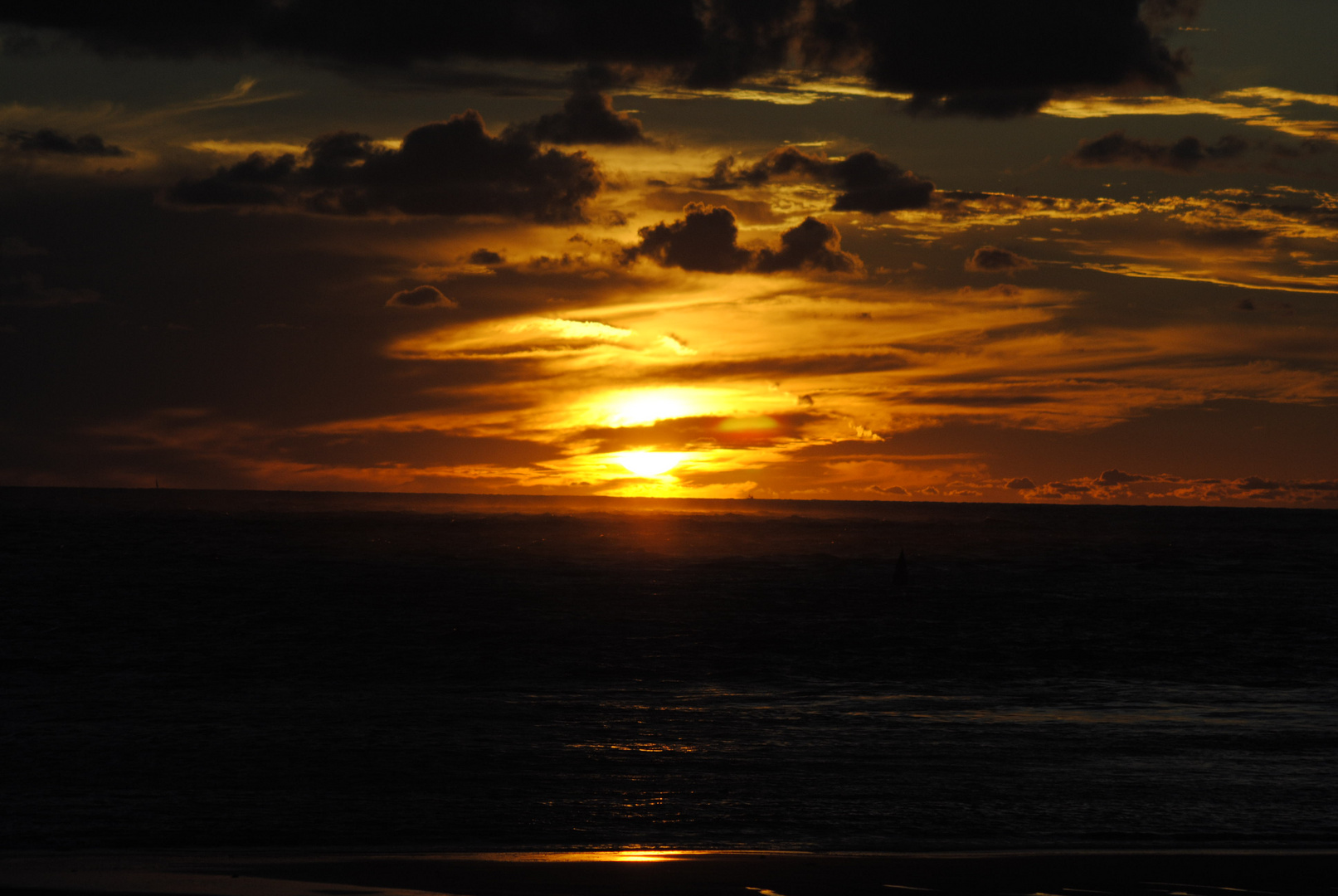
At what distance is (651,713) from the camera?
770 inches

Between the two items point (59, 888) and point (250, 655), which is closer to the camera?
point (59, 888)

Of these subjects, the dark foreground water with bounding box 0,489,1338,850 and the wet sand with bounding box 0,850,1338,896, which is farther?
the dark foreground water with bounding box 0,489,1338,850

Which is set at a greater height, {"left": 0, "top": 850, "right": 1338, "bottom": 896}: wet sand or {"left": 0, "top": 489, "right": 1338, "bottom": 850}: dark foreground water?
{"left": 0, "top": 489, "right": 1338, "bottom": 850}: dark foreground water

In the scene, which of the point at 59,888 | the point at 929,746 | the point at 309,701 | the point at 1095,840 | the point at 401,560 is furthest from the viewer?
the point at 401,560

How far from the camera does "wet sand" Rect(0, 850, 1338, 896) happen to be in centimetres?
943

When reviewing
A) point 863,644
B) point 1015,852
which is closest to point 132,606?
point 863,644

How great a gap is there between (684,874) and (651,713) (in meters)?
9.64

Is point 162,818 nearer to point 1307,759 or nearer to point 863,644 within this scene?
point 1307,759

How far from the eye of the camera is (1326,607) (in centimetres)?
4447

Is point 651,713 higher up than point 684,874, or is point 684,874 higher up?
point 651,713

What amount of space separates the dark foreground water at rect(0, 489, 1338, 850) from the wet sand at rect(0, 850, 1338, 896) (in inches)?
24.7

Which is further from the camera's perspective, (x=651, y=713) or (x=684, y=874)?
(x=651, y=713)

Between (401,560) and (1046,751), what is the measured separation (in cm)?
5284

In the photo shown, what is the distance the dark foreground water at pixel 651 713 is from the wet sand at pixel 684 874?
63cm
